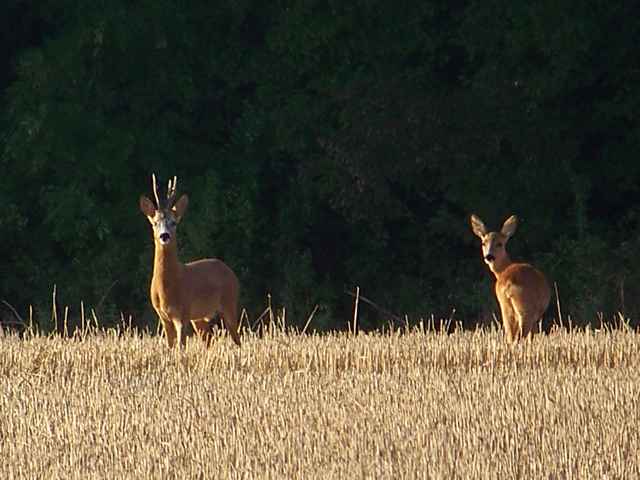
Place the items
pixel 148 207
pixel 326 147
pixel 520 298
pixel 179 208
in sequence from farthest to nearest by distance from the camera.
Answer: pixel 326 147 → pixel 520 298 → pixel 148 207 → pixel 179 208

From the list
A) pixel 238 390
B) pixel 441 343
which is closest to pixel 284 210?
pixel 441 343

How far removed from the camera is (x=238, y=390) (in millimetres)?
12391

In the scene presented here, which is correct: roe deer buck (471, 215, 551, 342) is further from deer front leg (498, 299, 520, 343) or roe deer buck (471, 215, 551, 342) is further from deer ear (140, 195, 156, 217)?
deer ear (140, 195, 156, 217)

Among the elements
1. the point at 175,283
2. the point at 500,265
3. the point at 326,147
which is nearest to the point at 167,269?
the point at 175,283

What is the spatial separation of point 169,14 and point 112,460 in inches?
503

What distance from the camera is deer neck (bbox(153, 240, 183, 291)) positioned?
14.9 m

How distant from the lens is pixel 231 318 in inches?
618

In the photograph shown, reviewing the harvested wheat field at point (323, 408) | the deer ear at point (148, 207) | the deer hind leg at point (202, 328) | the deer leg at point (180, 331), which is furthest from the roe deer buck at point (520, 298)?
the deer ear at point (148, 207)

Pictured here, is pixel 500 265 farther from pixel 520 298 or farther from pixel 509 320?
pixel 520 298

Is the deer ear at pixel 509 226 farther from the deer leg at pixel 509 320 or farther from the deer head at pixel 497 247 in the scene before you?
the deer leg at pixel 509 320

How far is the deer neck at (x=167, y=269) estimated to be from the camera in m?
14.9

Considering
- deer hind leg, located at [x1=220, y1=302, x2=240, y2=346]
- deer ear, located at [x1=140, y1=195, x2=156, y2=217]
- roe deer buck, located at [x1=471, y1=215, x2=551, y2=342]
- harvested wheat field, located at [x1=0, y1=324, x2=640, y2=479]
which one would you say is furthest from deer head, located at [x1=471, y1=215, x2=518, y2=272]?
deer ear, located at [x1=140, y1=195, x2=156, y2=217]

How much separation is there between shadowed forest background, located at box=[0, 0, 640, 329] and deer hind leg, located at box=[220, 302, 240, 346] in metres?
5.63

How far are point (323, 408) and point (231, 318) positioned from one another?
171 inches
